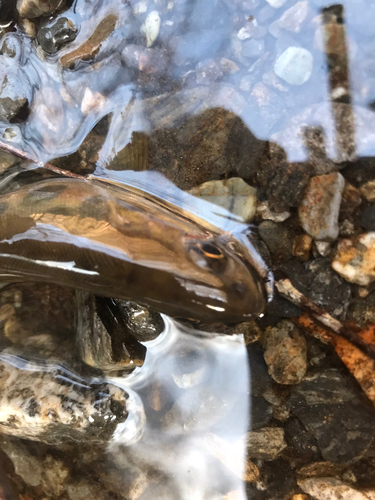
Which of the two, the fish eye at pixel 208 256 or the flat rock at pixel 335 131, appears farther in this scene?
the flat rock at pixel 335 131

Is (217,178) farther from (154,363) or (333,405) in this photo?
(333,405)

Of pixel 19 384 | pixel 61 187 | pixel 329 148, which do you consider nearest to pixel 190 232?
pixel 61 187

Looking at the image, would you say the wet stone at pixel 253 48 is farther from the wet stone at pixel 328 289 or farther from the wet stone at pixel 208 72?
the wet stone at pixel 328 289

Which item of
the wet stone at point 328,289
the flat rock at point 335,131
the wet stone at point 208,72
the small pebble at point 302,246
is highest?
the wet stone at point 208,72

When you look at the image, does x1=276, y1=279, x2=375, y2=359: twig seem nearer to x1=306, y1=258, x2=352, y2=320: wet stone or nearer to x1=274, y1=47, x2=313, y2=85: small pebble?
x1=306, y1=258, x2=352, y2=320: wet stone

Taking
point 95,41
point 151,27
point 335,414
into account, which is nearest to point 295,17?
point 151,27

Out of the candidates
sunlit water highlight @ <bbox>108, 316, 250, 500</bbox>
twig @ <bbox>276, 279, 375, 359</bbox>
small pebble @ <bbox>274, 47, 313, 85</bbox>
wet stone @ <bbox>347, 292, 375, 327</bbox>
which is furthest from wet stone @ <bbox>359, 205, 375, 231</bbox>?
sunlit water highlight @ <bbox>108, 316, 250, 500</bbox>

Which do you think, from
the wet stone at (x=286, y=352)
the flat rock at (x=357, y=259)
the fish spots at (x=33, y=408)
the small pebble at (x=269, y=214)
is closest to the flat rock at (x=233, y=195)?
the small pebble at (x=269, y=214)
